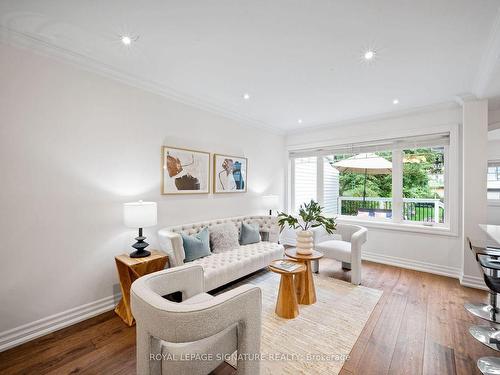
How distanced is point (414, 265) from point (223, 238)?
3.24m

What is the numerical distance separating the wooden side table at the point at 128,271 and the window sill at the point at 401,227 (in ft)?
12.0

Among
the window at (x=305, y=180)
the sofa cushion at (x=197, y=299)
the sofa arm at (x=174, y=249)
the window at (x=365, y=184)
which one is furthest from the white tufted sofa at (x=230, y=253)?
the window at (x=365, y=184)

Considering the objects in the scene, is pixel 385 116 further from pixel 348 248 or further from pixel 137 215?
pixel 137 215

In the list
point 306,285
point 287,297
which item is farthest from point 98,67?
point 306,285

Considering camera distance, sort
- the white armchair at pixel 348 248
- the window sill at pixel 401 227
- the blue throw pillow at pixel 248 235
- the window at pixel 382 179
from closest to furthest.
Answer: the white armchair at pixel 348 248 → the window sill at pixel 401 227 → the blue throw pillow at pixel 248 235 → the window at pixel 382 179

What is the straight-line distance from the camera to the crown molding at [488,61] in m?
1.94

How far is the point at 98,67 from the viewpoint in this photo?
2557mm

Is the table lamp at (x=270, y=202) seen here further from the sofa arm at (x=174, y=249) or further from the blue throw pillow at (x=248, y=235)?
the sofa arm at (x=174, y=249)

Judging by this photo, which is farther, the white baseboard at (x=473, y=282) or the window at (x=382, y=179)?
the window at (x=382, y=179)

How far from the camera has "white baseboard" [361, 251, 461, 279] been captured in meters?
3.63

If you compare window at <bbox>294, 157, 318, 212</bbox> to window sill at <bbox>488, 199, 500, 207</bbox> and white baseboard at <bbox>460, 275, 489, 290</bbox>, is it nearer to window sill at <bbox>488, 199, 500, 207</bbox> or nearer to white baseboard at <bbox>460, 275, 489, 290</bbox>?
white baseboard at <bbox>460, 275, 489, 290</bbox>

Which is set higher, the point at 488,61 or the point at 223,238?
the point at 488,61

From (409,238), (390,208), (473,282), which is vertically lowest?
(473,282)

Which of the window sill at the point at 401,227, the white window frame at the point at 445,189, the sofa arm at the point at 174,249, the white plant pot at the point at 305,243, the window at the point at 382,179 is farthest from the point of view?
the window at the point at 382,179
